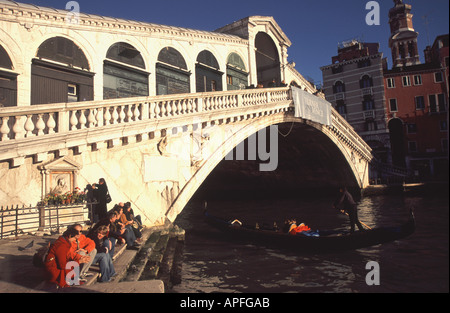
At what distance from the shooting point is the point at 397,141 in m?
28.6

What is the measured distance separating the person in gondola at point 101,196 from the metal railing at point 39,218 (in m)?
0.19

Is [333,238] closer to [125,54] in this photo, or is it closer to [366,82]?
[125,54]

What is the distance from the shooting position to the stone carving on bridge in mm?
6465

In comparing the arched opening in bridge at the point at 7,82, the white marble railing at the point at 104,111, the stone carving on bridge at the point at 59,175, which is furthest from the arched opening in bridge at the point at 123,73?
the stone carving on bridge at the point at 59,175

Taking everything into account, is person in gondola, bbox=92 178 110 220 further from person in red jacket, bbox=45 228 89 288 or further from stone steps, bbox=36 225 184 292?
person in red jacket, bbox=45 228 89 288

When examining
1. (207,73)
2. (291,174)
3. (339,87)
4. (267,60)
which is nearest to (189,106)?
(207,73)

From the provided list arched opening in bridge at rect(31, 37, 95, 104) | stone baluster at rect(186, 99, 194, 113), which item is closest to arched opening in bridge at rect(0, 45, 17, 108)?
arched opening in bridge at rect(31, 37, 95, 104)

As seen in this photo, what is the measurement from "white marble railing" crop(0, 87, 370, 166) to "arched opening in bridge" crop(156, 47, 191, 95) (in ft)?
8.27

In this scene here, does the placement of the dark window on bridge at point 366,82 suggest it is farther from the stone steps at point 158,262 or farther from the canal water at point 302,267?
the stone steps at point 158,262

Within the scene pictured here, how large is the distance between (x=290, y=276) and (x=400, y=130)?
27.6 metres

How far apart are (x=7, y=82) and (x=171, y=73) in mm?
5866
